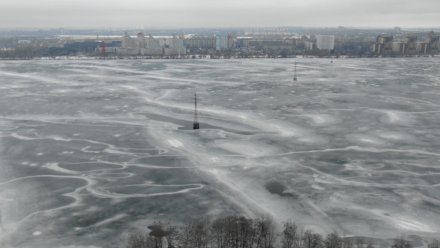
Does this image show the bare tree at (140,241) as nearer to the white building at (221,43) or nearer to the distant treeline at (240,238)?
the distant treeline at (240,238)

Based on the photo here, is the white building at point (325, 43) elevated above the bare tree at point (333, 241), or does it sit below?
above

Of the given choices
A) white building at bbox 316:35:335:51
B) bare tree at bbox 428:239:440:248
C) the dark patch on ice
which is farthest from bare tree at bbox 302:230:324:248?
white building at bbox 316:35:335:51

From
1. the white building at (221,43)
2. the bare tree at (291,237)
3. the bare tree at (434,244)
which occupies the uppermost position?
the white building at (221,43)

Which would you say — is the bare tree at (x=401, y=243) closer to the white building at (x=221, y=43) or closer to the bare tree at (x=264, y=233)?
the bare tree at (x=264, y=233)

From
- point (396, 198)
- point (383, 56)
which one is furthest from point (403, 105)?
point (383, 56)

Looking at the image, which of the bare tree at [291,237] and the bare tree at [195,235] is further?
the bare tree at [291,237]

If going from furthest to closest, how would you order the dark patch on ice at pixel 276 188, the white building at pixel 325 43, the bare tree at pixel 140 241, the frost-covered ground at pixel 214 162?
the white building at pixel 325 43 → the dark patch on ice at pixel 276 188 → the frost-covered ground at pixel 214 162 → the bare tree at pixel 140 241

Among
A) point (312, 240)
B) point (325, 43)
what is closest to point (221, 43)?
point (325, 43)

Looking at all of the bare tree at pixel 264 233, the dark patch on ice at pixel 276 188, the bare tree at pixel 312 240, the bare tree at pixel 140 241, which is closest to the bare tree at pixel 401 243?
the bare tree at pixel 312 240

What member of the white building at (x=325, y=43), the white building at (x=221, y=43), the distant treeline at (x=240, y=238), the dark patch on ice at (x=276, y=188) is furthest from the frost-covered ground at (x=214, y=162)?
the white building at (x=221, y=43)

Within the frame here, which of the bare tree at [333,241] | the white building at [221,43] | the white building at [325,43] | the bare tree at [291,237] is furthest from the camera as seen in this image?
the white building at [221,43]
